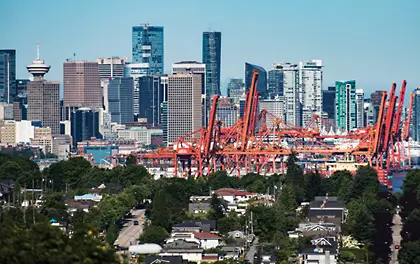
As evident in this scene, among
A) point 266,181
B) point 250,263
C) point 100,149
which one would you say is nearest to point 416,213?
point 250,263

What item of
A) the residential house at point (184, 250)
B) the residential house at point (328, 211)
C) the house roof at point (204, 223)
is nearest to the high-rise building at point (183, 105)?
the residential house at point (328, 211)

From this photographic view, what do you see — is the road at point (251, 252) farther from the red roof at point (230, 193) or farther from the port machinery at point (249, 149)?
the port machinery at point (249, 149)

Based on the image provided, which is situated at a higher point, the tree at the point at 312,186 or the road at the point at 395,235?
the tree at the point at 312,186

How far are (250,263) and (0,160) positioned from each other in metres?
42.7

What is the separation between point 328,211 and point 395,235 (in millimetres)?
4630

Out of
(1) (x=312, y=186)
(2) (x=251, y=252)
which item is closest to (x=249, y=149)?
(1) (x=312, y=186)

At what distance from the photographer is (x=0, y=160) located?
290 ft

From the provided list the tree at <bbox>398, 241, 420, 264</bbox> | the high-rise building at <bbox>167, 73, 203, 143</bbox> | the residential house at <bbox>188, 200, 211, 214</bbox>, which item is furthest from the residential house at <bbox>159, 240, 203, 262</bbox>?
the high-rise building at <bbox>167, 73, 203, 143</bbox>

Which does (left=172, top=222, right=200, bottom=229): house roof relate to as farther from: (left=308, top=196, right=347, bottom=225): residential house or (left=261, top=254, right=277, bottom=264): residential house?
(left=261, top=254, right=277, bottom=264): residential house

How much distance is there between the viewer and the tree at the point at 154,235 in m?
53.2

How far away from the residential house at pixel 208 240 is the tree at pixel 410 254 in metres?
6.47

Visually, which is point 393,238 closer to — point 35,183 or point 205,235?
point 205,235

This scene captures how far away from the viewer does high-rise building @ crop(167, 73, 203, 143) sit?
626 ft

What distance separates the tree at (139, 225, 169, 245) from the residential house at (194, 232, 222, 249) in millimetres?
1108
